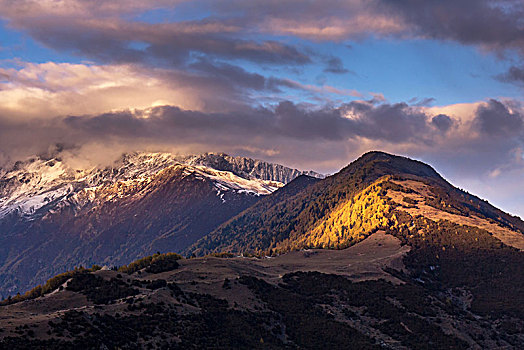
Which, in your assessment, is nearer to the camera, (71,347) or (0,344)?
(0,344)

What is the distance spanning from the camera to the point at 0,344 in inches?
7347

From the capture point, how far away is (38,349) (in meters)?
190

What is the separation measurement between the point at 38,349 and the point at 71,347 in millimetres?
12135

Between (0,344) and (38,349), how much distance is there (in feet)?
34.1

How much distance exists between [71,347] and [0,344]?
21.2 m

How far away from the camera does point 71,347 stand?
655ft
